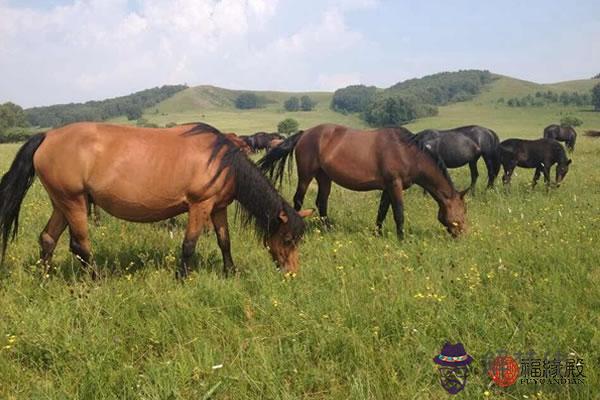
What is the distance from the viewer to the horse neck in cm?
716

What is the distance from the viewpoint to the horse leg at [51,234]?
503 cm

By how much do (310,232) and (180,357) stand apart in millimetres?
4681

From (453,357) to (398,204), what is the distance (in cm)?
463

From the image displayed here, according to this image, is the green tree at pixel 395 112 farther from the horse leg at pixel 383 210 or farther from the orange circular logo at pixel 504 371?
the orange circular logo at pixel 504 371

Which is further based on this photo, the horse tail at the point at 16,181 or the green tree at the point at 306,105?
the green tree at the point at 306,105

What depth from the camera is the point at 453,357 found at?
303 cm

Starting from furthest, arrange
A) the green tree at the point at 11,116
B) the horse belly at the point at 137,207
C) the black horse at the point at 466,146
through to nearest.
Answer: the green tree at the point at 11,116, the black horse at the point at 466,146, the horse belly at the point at 137,207

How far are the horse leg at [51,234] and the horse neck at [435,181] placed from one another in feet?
19.2

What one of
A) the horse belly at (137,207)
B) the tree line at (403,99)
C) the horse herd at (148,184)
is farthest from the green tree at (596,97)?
the horse belly at (137,207)

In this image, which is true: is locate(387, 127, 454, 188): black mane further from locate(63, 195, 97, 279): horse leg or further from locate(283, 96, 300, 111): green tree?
locate(283, 96, 300, 111): green tree

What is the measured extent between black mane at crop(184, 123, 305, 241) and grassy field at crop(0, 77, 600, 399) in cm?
56

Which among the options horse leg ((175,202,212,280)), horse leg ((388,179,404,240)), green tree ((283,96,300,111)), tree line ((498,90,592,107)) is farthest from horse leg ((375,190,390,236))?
green tree ((283,96,300,111))

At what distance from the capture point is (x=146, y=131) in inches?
203

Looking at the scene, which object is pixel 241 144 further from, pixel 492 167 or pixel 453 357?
pixel 492 167
